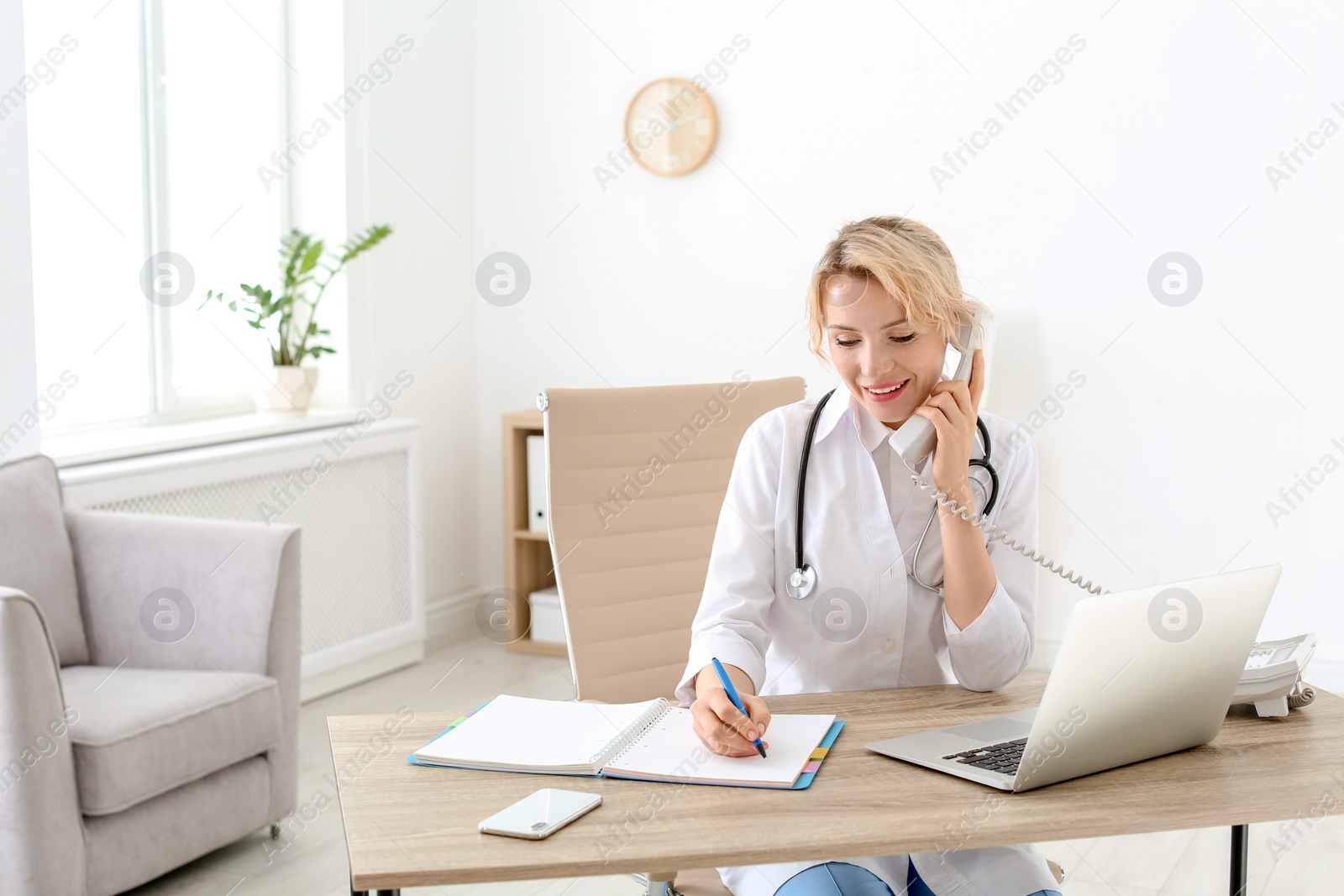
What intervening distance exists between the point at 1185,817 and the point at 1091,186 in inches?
114

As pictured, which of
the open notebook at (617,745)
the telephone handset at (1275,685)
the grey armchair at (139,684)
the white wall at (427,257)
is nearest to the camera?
the open notebook at (617,745)

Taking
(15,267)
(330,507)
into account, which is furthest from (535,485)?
(15,267)

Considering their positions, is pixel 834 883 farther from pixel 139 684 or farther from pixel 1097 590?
pixel 139 684

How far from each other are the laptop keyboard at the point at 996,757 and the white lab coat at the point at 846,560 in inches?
9.3

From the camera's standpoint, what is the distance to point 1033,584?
1.58 m

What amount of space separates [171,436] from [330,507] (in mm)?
542

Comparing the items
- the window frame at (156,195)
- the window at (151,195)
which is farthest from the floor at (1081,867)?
the window at (151,195)

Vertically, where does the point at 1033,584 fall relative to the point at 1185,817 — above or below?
above

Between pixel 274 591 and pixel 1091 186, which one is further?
pixel 1091 186

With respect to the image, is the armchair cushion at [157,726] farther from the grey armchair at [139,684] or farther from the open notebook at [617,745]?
the open notebook at [617,745]

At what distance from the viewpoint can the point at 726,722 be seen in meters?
1.22

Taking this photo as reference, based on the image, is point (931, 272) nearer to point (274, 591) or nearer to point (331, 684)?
point (274, 591)

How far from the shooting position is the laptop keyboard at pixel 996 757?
117cm

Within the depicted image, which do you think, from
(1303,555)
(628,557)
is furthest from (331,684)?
(1303,555)
